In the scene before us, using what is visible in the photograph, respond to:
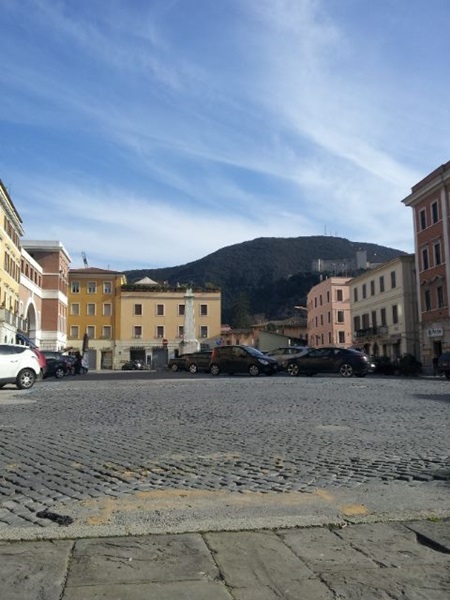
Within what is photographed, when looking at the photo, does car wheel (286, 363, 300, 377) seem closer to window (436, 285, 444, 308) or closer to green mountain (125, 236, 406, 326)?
window (436, 285, 444, 308)

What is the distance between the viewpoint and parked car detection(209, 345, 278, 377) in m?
28.6

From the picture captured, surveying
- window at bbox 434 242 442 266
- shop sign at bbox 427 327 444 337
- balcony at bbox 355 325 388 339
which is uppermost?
window at bbox 434 242 442 266

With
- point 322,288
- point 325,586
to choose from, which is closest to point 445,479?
point 325,586

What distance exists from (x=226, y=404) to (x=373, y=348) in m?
52.1

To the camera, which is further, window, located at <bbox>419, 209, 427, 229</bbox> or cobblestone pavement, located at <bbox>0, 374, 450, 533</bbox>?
window, located at <bbox>419, 209, 427, 229</bbox>

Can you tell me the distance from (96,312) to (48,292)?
8.86m

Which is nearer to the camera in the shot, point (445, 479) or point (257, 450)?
point (445, 479)

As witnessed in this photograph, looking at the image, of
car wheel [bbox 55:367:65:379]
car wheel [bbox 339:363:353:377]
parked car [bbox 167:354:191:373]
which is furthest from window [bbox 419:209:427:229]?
car wheel [bbox 55:367:65:379]

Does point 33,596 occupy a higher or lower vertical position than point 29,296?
lower

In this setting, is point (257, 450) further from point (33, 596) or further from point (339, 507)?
point (33, 596)

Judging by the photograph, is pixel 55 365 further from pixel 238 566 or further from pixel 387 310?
pixel 387 310

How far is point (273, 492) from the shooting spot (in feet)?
17.4

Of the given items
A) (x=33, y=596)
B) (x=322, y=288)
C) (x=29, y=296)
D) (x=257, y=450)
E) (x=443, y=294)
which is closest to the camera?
(x=33, y=596)

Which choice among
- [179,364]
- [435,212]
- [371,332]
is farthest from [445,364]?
[371,332]
